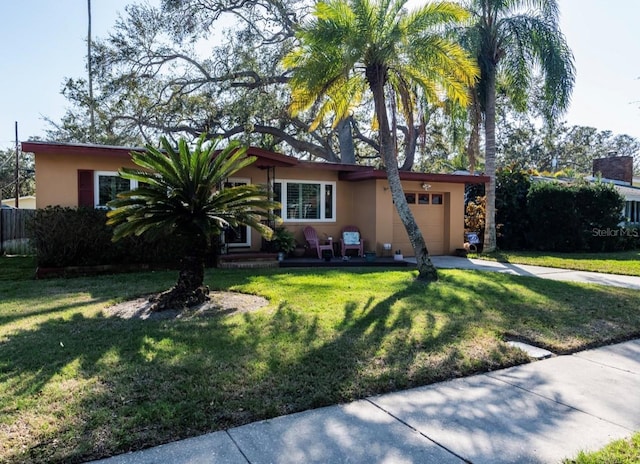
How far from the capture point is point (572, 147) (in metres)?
45.0

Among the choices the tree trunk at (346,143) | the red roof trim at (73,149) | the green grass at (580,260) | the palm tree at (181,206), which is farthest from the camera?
the tree trunk at (346,143)

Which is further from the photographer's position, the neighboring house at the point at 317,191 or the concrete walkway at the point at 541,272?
the neighboring house at the point at 317,191

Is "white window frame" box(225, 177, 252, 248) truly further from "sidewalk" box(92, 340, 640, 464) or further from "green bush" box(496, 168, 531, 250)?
"green bush" box(496, 168, 531, 250)

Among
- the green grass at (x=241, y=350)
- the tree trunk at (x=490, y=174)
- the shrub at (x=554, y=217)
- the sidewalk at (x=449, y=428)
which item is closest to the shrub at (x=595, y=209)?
the shrub at (x=554, y=217)

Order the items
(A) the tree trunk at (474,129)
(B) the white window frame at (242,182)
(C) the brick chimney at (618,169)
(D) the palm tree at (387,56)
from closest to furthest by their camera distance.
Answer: (D) the palm tree at (387,56) < (B) the white window frame at (242,182) < (A) the tree trunk at (474,129) < (C) the brick chimney at (618,169)

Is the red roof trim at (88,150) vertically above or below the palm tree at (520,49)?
below

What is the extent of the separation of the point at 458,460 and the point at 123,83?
68.1ft

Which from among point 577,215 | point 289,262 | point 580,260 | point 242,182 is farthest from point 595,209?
point 242,182

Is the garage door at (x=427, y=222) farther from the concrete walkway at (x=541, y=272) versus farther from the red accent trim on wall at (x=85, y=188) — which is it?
the red accent trim on wall at (x=85, y=188)

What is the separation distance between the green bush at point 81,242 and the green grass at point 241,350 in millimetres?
1547

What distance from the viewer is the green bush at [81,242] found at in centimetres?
957

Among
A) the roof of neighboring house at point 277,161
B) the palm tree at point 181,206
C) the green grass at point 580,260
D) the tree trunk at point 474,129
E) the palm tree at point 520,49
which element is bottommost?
the green grass at point 580,260

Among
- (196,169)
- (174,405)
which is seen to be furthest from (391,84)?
(174,405)

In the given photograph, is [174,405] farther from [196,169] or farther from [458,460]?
[196,169]
